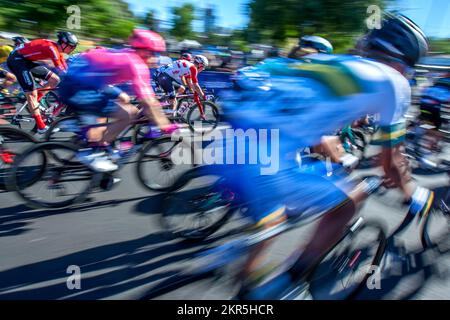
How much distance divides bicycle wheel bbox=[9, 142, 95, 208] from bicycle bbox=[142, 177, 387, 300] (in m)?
1.73

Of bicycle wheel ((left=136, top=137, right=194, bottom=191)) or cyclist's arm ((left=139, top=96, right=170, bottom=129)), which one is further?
bicycle wheel ((left=136, top=137, right=194, bottom=191))

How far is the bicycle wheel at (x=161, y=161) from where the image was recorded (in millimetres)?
3943

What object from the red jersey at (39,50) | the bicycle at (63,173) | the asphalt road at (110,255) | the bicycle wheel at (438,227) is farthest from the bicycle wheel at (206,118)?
the bicycle wheel at (438,227)

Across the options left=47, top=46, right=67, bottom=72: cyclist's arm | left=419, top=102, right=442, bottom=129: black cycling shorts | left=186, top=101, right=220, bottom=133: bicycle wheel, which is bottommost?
left=186, top=101, right=220, bottom=133: bicycle wheel

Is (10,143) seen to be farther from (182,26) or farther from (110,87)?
(182,26)

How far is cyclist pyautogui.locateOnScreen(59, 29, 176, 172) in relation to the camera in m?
3.49

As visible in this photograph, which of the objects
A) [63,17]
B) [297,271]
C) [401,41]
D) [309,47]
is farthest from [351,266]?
[63,17]

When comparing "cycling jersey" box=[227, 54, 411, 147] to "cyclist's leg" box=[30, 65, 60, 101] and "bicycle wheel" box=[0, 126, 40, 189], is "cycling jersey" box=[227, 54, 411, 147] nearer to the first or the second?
"bicycle wheel" box=[0, 126, 40, 189]

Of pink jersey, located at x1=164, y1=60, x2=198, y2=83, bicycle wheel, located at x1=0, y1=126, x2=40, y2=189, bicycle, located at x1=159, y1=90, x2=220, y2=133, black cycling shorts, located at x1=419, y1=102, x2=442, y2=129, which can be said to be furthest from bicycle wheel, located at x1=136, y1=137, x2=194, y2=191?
pink jersey, located at x1=164, y1=60, x2=198, y2=83

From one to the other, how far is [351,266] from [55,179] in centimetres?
312

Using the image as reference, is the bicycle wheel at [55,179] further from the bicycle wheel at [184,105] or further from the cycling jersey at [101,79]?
the bicycle wheel at [184,105]

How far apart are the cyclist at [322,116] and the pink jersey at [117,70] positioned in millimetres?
1519

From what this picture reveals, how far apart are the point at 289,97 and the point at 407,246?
2210 millimetres

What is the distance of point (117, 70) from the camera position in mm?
3516
